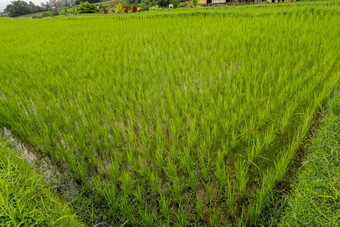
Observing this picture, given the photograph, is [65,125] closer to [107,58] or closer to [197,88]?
[197,88]

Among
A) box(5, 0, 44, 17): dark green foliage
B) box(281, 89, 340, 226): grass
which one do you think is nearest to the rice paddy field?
box(281, 89, 340, 226): grass

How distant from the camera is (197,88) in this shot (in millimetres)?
2027

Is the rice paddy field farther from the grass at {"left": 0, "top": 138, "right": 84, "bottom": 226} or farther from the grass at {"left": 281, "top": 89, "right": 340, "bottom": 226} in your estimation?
the grass at {"left": 0, "top": 138, "right": 84, "bottom": 226}

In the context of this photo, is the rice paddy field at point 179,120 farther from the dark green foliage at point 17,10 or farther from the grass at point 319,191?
the dark green foliage at point 17,10

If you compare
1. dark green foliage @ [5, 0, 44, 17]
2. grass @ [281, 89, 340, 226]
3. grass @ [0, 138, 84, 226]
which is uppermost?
dark green foliage @ [5, 0, 44, 17]

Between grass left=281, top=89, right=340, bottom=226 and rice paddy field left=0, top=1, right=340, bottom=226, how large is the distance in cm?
10

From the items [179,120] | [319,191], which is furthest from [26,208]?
[319,191]

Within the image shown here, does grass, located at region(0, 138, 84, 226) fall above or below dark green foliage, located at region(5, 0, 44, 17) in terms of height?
below

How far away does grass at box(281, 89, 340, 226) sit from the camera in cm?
75

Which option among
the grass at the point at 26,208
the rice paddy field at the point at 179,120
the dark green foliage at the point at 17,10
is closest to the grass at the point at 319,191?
the rice paddy field at the point at 179,120

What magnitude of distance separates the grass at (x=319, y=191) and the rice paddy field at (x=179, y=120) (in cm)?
10

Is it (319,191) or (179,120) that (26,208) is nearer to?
(179,120)

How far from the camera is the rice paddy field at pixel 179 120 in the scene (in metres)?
1.00

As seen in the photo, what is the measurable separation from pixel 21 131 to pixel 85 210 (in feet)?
3.44
